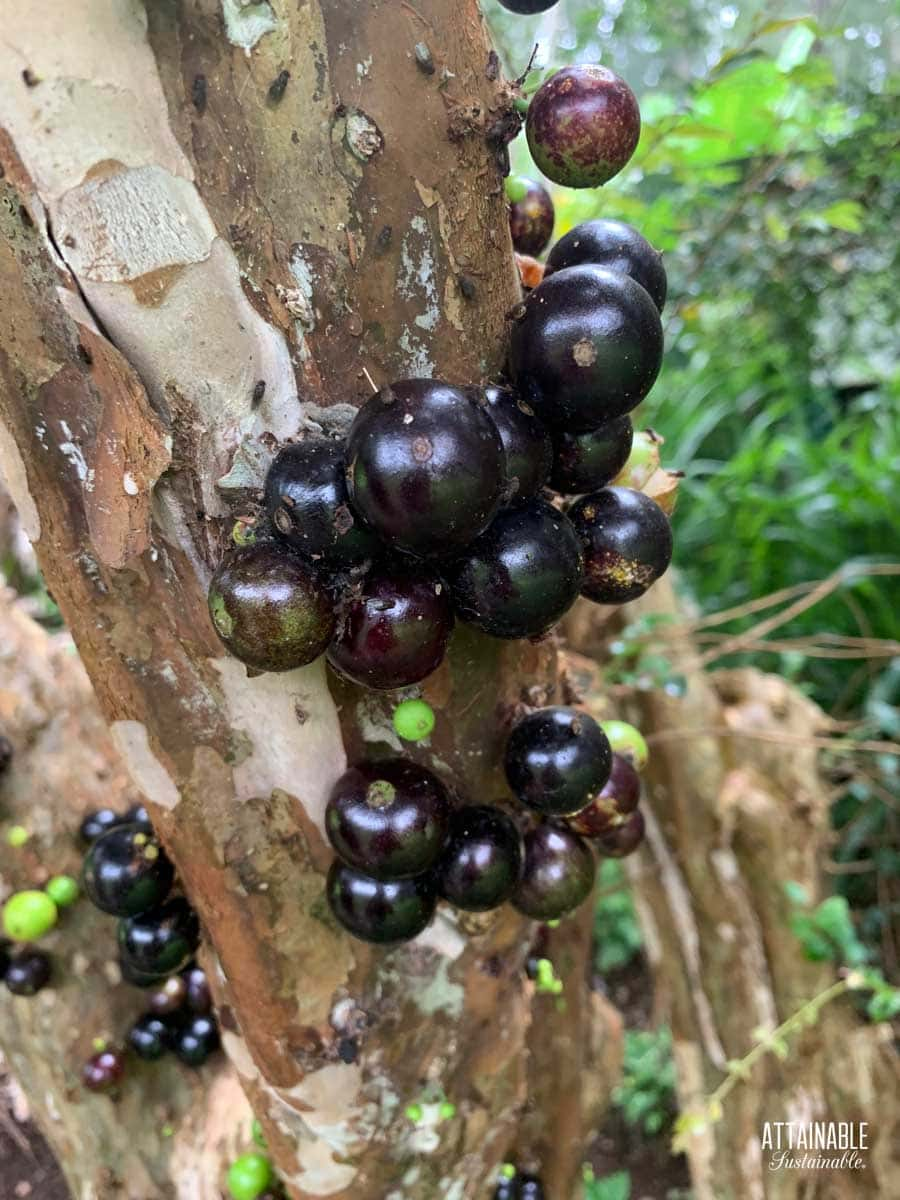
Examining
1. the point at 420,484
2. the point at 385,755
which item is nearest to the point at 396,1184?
the point at 385,755

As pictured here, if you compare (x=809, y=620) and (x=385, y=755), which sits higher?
(x=385, y=755)

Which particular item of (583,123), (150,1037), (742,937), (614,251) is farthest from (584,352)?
(742,937)

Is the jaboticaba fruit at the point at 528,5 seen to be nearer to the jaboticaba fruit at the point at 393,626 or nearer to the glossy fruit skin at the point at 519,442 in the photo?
the glossy fruit skin at the point at 519,442

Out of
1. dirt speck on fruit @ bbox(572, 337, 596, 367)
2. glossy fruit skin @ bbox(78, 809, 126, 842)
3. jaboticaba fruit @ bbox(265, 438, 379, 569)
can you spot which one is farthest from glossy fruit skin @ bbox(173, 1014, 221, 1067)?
dirt speck on fruit @ bbox(572, 337, 596, 367)

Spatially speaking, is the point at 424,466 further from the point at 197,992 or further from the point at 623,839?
the point at 197,992

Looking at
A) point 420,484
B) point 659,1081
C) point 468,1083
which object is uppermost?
point 420,484

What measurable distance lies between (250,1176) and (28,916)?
2.26 feet

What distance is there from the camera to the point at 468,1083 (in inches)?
A: 55.5

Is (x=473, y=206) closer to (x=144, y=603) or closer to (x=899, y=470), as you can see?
(x=144, y=603)

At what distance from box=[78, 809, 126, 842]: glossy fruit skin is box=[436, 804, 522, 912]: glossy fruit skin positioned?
96 centimetres

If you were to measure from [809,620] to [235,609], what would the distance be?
346 centimetres

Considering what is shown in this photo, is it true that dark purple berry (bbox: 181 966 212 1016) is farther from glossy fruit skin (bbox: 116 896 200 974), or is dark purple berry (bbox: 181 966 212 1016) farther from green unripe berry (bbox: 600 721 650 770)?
green unripe berry (bbox: 600 721 650 770)

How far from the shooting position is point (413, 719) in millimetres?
1055

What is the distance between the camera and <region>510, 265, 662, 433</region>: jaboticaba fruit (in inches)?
35.4
